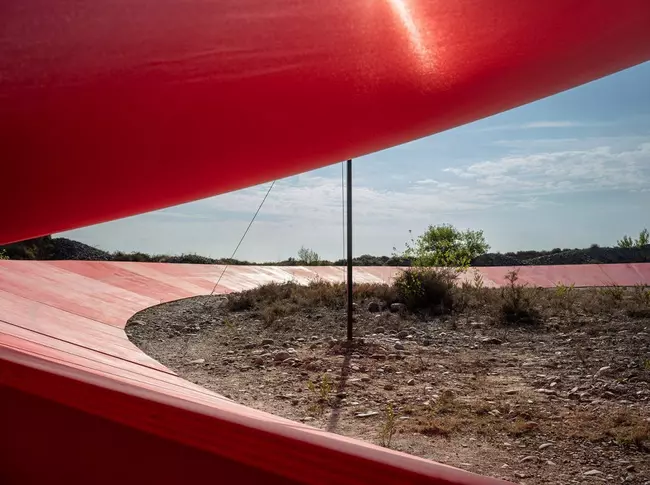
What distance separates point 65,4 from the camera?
1.31 m

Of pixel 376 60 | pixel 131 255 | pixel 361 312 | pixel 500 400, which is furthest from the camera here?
pixel 131 255

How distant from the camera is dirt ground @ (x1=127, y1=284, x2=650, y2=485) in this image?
10.4 ft

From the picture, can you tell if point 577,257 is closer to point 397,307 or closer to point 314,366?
point 397,307

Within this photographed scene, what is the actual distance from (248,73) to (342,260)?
11518 millimetres

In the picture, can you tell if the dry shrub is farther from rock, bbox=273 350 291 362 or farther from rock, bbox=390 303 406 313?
rock, bbox=273 350 291 362

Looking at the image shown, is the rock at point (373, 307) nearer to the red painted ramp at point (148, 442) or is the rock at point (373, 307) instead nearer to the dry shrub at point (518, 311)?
the dry shrub at point (518, 311)

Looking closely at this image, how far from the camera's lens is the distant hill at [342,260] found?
12203mm

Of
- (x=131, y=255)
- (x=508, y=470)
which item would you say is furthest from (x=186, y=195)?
(x=131, y=255)

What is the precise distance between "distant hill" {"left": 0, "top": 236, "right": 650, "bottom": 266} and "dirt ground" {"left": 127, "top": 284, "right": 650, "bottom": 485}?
217 inches

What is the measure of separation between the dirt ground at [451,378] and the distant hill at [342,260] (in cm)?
552

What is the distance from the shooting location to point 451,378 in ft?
15.0

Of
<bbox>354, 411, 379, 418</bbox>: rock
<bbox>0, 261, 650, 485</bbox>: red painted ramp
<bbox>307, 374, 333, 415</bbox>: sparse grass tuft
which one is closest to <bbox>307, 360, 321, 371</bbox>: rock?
<bbox>307, 374, 333, 415</bbox>: sparse grass tuft

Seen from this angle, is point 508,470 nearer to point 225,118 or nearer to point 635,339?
point 225,118

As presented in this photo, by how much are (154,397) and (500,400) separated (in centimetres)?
316
